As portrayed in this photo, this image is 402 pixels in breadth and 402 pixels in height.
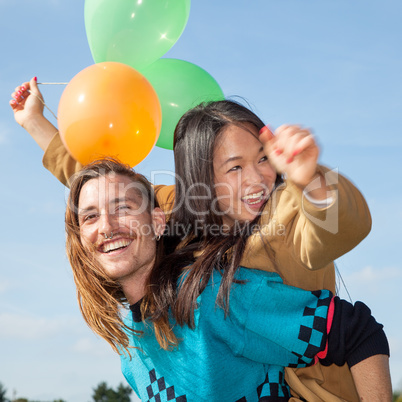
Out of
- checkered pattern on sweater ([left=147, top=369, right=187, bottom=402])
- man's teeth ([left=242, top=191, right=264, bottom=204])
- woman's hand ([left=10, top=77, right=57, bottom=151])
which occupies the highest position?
woman's hand ([left=10, top=77, right=57, bottom=151])

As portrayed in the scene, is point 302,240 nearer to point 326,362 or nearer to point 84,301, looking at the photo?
point 326,362

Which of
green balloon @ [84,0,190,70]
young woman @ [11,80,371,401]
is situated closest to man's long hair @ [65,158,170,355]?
young woman @ [11,80,371,401]

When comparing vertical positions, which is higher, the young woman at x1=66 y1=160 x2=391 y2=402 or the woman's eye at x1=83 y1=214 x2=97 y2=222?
the woman's eye at x1=83 y1=214 x2=97 y2=222

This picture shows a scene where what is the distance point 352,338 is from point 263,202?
0.95 metres

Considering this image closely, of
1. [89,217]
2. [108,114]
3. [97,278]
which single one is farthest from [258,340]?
[108,114]

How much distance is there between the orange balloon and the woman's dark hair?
272mm

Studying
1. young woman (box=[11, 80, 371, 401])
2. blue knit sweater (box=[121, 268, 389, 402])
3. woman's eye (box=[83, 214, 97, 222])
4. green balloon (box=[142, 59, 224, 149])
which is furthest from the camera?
green balloon (box=[142, 59, 224, 149])

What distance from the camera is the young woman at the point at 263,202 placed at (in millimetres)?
1896

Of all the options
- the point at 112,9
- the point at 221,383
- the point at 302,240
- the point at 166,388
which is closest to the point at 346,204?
the point at 302,240

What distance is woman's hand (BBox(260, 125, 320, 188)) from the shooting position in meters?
1.76

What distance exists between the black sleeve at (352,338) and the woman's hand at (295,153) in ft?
2.24

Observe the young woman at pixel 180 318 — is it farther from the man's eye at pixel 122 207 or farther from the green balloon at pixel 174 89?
the green balloon at pixel 174 89

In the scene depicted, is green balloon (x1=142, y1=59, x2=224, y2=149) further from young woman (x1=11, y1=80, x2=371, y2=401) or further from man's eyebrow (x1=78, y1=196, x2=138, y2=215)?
man's eyebrow (x1=78, y1=196, x2=138, y2=215)

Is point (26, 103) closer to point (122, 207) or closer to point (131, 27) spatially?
point (131, 27)
